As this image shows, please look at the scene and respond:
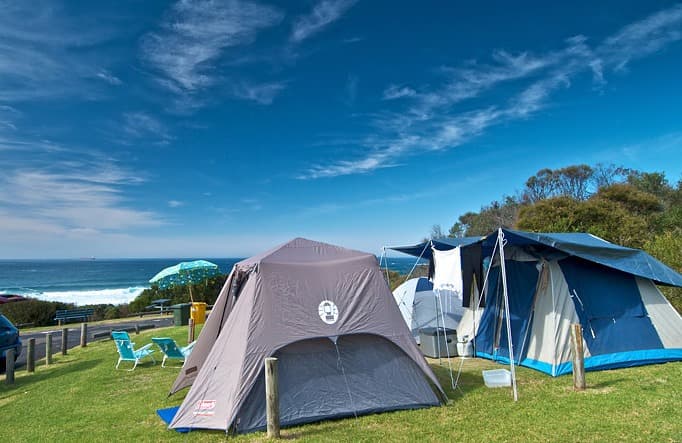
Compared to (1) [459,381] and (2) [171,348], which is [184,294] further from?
(1) [459,381]

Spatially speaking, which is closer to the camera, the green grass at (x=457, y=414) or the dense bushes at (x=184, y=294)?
the green grass at (x=457, y=414)

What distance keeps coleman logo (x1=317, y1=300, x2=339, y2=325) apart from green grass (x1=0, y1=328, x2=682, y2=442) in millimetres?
1225

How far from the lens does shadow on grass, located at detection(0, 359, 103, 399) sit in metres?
7.74

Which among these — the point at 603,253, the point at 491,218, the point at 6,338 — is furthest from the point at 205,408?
the point at 491,218

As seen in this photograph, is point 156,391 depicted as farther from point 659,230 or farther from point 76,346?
point 659,230

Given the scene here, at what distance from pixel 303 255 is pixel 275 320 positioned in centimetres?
110

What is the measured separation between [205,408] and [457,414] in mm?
3130

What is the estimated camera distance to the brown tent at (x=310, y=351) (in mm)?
4824

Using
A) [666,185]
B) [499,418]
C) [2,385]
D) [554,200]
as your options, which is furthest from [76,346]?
[666,185]

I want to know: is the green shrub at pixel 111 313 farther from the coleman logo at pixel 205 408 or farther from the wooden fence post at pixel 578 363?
the wooden fence post at pixel 578 363

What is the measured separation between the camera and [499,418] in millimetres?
4977

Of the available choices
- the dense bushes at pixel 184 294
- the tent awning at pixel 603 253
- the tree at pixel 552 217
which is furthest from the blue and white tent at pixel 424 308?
the dense bushes at pixel 184 294

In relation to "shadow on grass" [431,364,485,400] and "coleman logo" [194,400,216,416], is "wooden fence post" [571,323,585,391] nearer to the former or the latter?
"shadow on grass" [431,364,485,400]

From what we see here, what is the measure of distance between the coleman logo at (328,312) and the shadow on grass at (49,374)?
20.4ft
